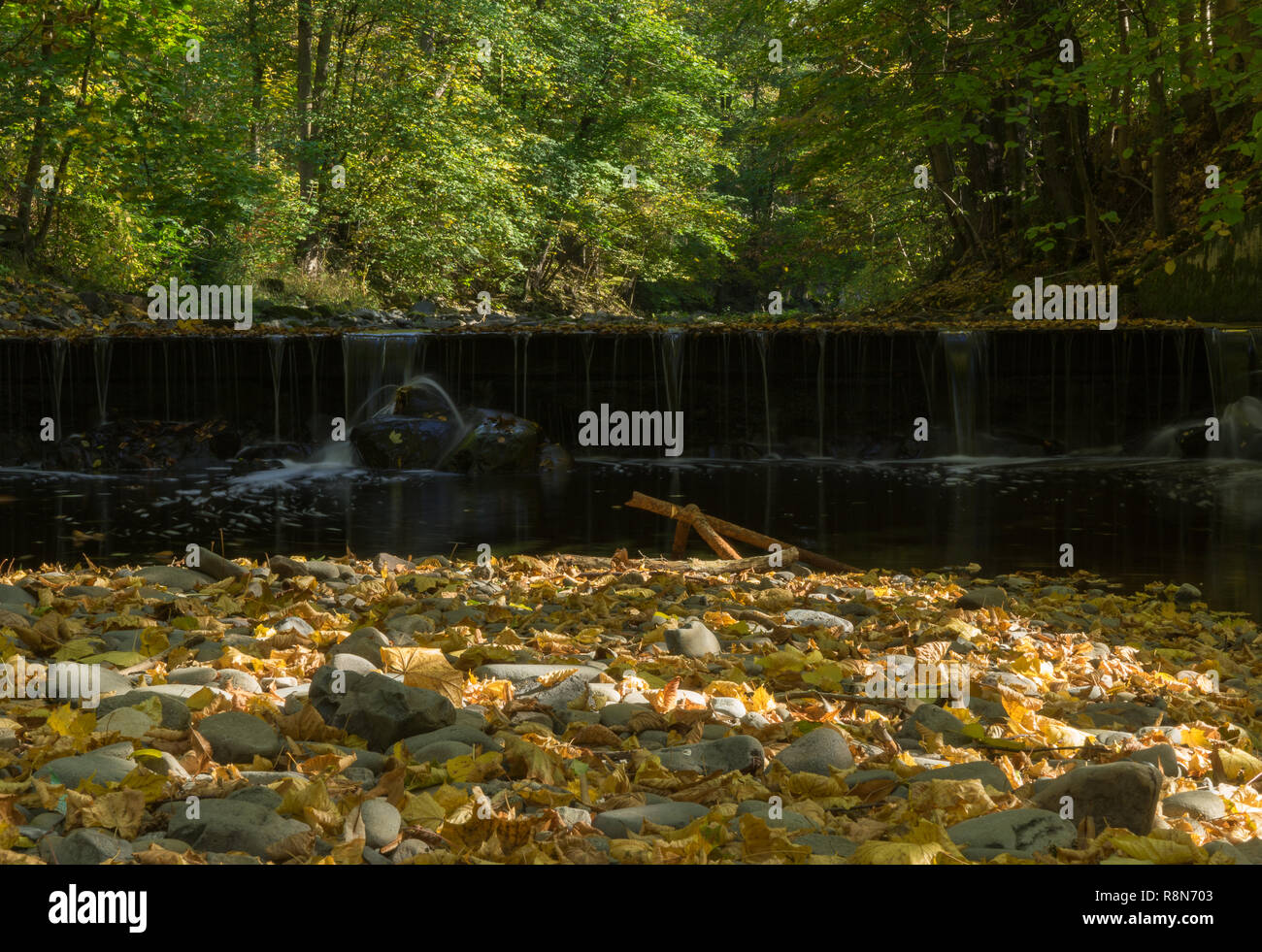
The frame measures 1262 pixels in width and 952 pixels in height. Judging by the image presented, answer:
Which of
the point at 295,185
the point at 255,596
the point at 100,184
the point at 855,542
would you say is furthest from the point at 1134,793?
the point at 295,185

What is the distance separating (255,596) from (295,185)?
2430 centimetres

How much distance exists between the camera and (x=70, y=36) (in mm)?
16516

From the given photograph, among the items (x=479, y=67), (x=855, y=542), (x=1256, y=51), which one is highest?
(x=479, y=67)

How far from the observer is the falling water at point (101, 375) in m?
16.7

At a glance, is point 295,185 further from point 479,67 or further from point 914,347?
point 914,347

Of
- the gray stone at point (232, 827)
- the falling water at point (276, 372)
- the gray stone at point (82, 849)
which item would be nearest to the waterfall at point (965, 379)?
the falling water at point (276, 372)

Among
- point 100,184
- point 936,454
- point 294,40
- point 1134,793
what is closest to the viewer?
point 1134,793

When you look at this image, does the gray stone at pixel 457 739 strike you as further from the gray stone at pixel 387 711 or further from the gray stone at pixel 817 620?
the gray stone at pixel 817 620

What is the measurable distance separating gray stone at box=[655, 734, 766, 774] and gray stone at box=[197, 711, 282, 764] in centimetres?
102

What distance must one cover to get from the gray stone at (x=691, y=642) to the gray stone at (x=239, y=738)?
173 cm

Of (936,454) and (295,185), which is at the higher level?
(295,185)

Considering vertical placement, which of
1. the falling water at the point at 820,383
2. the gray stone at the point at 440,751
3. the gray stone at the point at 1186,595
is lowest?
the gray stone at the point at 1186,595

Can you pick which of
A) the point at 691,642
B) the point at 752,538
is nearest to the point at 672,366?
the point at 752,538

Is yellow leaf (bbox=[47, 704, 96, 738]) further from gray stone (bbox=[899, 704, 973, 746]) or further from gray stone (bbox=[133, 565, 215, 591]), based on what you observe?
gray stone (bbox=[133, 565, 215, 591])
